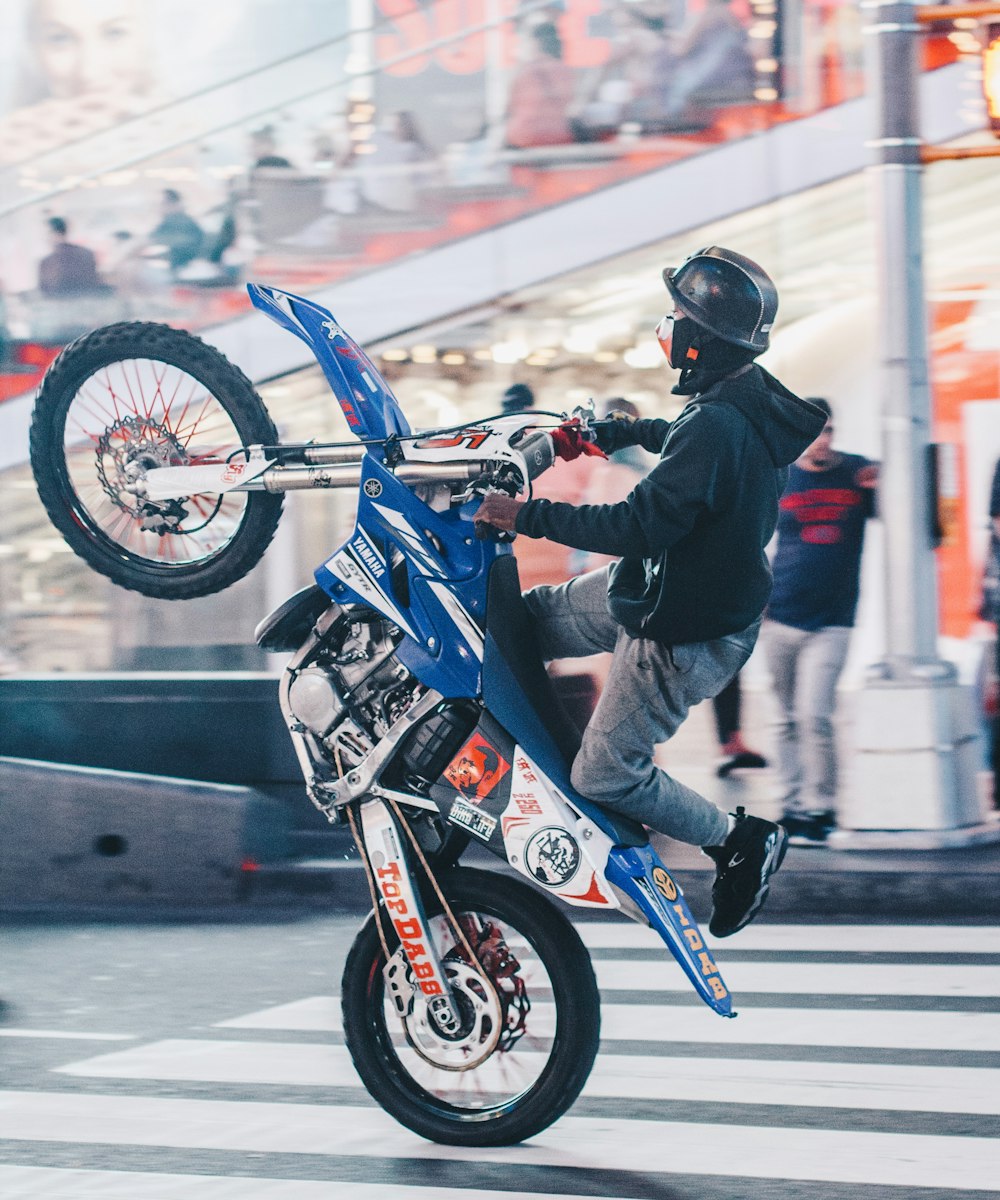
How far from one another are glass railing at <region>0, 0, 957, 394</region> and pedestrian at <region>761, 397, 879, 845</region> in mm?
2946

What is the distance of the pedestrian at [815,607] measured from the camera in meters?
8.32

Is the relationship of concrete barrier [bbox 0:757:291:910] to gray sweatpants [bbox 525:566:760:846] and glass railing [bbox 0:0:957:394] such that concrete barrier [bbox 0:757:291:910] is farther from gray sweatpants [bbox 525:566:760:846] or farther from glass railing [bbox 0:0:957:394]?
gray sweatpants [bbox 525:566:760:846]

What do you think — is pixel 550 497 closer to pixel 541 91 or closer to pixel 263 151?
pixel 541 91

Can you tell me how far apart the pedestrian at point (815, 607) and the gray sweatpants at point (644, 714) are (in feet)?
12.7

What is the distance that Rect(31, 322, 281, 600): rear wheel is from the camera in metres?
4.85

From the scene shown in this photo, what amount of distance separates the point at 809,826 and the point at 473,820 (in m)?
4.12

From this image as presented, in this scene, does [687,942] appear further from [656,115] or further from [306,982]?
[656,115]

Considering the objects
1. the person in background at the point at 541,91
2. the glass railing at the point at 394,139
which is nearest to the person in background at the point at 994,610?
the glass railing at the point at 394,139

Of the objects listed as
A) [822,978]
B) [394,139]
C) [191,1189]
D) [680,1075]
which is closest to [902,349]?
[822,978]

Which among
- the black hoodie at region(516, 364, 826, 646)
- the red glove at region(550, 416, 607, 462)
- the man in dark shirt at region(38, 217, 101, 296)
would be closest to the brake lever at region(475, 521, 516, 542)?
the black hoodie at region(516, 364, 826, 646)

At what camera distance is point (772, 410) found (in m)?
4.31

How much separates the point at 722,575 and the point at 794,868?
3.62 meters

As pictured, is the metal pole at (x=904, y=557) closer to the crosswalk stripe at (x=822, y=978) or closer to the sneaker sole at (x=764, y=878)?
the crosswalk stripe at (x=822, y=978)

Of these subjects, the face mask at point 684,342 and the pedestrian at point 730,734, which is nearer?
the face mask at point 684,342
